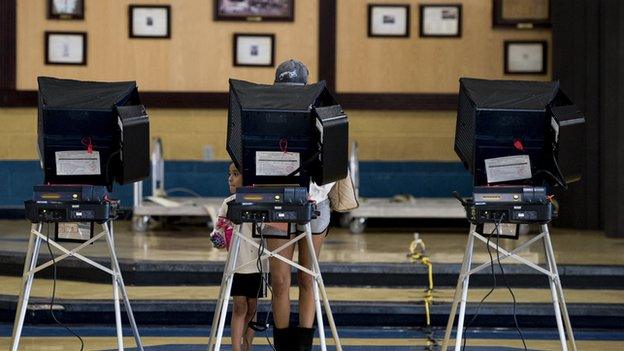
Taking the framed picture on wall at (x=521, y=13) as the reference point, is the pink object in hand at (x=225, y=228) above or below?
below

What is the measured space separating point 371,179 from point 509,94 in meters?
7.27

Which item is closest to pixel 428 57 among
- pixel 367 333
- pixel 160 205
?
pixel 160 205

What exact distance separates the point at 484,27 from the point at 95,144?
7.77m

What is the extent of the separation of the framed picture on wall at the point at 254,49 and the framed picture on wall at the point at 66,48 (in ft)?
5.02

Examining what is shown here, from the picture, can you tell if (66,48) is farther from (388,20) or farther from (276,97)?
(276,97)

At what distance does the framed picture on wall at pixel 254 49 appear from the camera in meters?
13.3

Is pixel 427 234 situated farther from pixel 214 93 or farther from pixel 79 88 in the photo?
pixel 79 88

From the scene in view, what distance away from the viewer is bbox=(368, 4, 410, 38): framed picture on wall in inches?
522

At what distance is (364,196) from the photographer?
1327 centimetres

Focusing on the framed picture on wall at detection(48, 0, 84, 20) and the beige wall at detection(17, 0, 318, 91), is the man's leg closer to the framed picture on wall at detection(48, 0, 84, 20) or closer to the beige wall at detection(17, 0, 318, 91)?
the beige wall at detection(17, 0, 318, 91)

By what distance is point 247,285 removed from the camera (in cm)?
649

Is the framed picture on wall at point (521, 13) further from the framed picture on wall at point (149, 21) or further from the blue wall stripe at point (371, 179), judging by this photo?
the framed picture on wall at point (149, 21)

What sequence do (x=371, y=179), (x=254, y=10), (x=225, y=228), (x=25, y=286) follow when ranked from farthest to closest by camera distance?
(x=371, y=179)
(x=254, y=10)
(x=225, y=228)
(x=25, y=286)

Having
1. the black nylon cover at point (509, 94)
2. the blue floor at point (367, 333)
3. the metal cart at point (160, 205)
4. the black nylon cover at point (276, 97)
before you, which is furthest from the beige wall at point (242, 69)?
the black nylon cover at point (276, 97)
